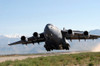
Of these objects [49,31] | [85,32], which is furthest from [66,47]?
[49,31]

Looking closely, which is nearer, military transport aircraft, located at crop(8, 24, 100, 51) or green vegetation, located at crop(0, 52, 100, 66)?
green vegetation, located at crop(0, 52, 100, 66)

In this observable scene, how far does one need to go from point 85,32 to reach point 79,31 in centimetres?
136

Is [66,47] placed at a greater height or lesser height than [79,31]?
lesser

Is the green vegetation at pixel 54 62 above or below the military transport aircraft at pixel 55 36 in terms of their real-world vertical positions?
below

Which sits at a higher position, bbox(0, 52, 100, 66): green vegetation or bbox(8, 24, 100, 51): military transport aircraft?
bbox(8, 24, 100, 51): military transport aircraft

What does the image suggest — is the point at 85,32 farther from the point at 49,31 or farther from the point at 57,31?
the point at 49,31

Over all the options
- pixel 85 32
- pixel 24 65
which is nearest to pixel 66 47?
pixel 85 32

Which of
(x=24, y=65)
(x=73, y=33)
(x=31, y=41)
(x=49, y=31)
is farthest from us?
(x=31, y=41)

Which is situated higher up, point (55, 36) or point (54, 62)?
point (55, 36)

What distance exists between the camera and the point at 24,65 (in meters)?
24.6

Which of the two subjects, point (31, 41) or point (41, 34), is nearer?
point (41, 34)

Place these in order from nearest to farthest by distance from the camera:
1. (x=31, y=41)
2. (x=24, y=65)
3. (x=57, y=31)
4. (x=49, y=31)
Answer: (x=24, y=65) < (x=49, y=31) < (x=57, y=31) < (x=31, y=41)

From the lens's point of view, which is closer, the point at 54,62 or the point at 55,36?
the point at 54,62

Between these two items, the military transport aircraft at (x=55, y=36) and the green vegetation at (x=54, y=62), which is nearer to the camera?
the green vegetation at (x=54, y=62)
